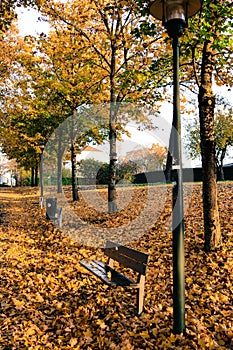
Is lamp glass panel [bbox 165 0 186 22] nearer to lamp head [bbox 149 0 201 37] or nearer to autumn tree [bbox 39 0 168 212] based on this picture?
lamp head [bbox 149 0 201 37]

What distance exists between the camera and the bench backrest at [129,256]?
5.18 m

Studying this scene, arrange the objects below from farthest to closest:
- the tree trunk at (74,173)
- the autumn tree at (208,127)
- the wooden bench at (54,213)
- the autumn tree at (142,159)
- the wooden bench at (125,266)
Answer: the autumn tree at (142,159), the tree trunk at (74,173), the wooden bench at (54,213), the autumn tree at (208,127), the wooden bench at (125,266)

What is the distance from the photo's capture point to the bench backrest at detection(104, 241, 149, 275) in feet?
17.0

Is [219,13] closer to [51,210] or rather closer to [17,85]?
[51,210]

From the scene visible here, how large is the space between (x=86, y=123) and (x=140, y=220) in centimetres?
963

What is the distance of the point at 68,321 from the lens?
5.18 m

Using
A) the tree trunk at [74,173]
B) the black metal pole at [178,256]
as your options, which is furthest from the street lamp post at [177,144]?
the tree trunk at [74,173]

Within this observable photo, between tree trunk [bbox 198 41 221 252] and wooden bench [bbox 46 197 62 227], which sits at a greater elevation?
tree trunk [bbox 198 41 221 252]

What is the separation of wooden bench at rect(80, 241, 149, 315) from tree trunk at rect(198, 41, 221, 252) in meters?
1.90

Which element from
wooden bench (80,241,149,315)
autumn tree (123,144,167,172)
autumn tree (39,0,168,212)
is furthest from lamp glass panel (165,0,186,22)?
autumn tree (123,144,167,172)

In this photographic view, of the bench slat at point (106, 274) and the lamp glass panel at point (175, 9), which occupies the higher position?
the lamp glass panel at point (175, 9)

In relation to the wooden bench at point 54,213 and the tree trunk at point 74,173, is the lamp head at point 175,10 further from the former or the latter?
the tree trunk at point 74,173

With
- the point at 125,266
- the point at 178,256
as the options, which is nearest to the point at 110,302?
the point at 125,266

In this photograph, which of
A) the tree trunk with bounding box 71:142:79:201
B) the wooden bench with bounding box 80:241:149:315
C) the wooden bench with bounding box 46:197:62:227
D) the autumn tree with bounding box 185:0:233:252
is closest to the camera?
the wooden bench with bounding box 80:241:149:315
